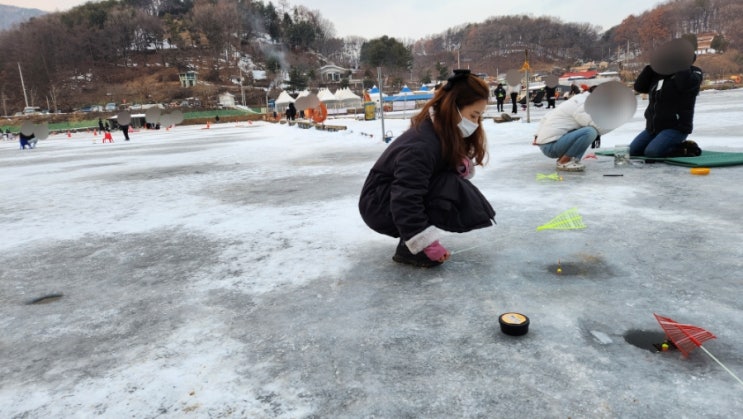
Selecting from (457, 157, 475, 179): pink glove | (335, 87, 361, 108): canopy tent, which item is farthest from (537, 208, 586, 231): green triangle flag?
Result: (335, 87, 361, 108): canopy tent

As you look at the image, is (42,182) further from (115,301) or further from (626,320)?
(626,320)

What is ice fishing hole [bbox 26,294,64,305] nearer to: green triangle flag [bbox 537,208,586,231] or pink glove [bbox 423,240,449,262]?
pink glove [bbox 423,240,449,262]

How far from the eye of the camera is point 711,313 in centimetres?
218

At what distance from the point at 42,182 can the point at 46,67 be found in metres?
101

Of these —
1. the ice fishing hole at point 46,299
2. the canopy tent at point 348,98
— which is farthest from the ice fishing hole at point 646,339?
the canopy tent at point 348,98

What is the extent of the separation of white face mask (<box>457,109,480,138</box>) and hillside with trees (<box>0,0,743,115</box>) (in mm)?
73098

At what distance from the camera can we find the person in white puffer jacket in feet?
19.4

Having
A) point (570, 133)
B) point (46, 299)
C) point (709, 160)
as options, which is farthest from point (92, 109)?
point (709, 160)

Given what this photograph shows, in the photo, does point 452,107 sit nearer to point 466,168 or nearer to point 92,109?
point 466,168

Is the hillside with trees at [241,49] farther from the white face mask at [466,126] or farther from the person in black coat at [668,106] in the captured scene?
the white face mask at [466,126]

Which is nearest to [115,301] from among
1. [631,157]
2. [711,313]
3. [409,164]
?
[409,164]

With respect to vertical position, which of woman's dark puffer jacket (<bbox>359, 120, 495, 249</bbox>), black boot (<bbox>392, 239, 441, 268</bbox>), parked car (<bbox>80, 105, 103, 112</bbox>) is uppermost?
parked car (<bbox>80, 105, 103, 112</bbox>)

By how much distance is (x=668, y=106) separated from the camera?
6.10m

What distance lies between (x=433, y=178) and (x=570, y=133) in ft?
12.7
